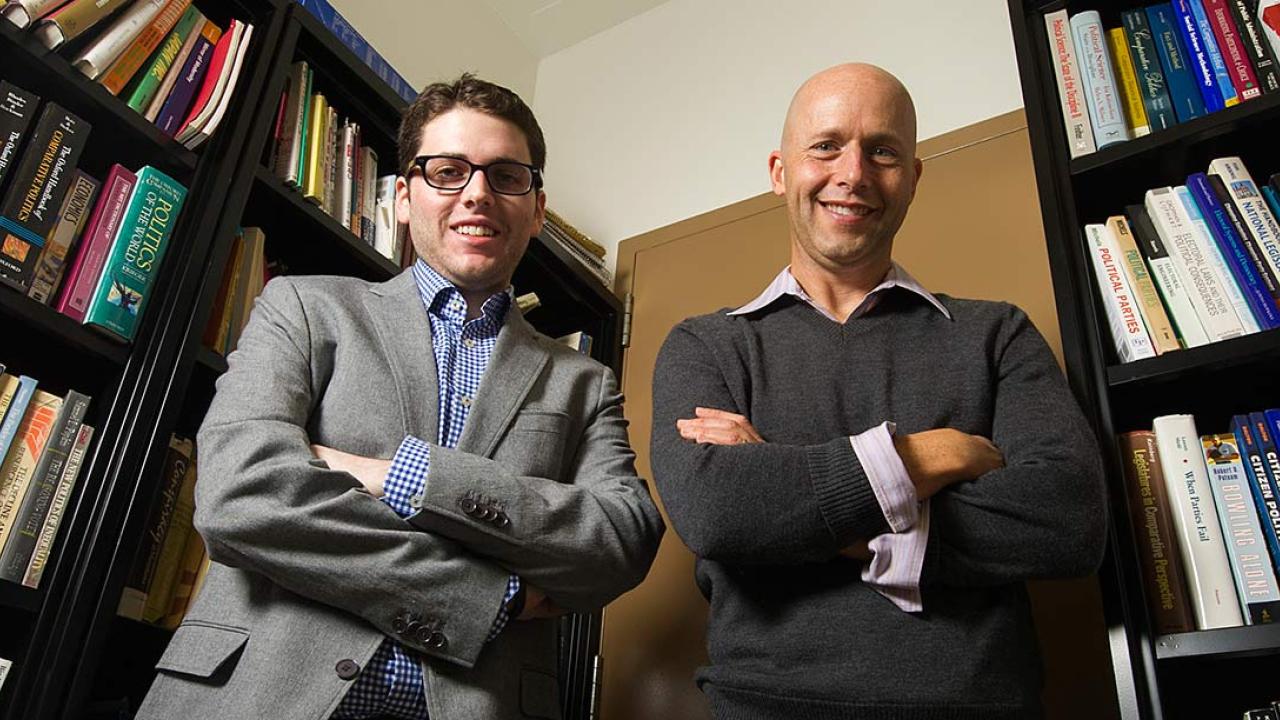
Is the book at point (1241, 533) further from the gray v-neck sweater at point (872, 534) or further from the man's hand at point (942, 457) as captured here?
the man's hand at point (942, 457)

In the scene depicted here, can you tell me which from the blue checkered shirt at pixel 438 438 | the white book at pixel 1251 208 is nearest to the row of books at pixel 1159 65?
the white book at pixel 1251 208

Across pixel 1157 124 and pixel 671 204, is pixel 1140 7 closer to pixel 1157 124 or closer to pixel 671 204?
pixel 1157 124

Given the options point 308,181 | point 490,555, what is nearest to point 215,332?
point 308,181

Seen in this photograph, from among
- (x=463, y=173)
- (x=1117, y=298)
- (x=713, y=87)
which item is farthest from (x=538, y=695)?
(x=713, y=87)

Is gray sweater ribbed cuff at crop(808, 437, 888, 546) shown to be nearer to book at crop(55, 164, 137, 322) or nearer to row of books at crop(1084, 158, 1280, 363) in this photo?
row of books at crop(1084, 158, 1280, 363)

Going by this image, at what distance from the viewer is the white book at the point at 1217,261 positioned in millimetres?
1318

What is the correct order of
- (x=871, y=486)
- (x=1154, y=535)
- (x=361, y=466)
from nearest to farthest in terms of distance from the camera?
(x=871, y=486), (x=361, y=466), (x=1154, y=535)

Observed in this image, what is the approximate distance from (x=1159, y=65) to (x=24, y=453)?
1837 millimetres

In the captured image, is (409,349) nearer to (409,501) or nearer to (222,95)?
(409,501)

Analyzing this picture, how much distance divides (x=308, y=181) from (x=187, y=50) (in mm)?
290

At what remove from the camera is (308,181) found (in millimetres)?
1690

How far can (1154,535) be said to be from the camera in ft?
4.19

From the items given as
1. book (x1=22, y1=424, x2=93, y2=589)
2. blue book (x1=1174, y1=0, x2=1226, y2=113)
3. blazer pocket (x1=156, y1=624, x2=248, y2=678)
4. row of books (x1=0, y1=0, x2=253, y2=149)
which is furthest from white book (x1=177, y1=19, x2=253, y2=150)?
blue book (x1=1174, y1=0, x2=1226, y2=113)

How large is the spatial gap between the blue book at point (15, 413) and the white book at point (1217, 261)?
170 cm
